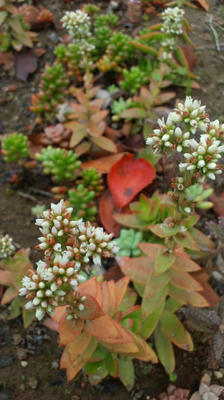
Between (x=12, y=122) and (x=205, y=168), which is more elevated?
(x=205, y=168)

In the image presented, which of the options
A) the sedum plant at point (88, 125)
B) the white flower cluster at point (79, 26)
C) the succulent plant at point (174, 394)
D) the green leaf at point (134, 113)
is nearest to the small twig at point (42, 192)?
the sedum plant at point (88, 125)

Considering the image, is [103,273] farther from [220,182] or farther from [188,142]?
[188,142]

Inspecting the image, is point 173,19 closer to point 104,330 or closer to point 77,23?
point 77,23

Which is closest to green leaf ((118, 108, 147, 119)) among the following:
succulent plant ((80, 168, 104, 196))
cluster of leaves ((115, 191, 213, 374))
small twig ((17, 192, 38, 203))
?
succulent plant ((80, 168, 104, 196))

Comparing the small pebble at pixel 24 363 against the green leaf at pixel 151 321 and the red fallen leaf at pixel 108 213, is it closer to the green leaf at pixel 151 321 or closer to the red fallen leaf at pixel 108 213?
the green leaf at pixel 151 321

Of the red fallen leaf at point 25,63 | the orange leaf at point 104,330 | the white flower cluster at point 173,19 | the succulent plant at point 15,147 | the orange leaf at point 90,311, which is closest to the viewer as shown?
the orange leaf at point 90,311

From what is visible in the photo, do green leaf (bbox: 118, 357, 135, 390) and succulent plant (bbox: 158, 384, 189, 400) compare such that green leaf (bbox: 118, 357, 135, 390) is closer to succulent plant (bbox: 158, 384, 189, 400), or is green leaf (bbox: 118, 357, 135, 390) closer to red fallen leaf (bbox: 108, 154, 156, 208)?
succulent plant (bbox: 158, 384, 189, 400)

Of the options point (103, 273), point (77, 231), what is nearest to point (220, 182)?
point (103, 273)

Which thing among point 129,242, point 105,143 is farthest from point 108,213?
point 105,143
